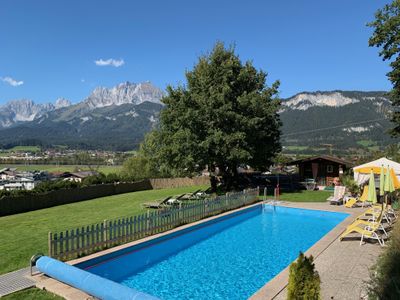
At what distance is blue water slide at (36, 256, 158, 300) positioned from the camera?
5984 mm

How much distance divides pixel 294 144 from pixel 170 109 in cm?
14182

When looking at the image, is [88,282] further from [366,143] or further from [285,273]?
[366,143]

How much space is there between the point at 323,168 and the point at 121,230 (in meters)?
26.9

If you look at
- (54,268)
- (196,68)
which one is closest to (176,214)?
(54,268)

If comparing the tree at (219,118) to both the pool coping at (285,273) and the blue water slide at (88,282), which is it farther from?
the blue water slide at (88,282)

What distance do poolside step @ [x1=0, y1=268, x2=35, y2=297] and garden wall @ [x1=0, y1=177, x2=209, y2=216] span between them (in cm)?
1441

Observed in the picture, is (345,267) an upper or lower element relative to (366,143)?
lower

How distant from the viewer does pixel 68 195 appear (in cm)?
2588

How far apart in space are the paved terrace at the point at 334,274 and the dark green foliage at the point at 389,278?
474 mm

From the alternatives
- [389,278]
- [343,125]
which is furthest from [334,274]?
[343,125]

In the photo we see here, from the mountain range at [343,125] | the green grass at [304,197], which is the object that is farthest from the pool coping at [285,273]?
the mountain range at [343,125]

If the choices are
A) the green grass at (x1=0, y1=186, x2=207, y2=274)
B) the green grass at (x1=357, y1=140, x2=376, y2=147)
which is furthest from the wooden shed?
the green grass at (x1=357, y1=140, x2=376, y2=147)

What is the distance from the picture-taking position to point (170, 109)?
25.7 meters

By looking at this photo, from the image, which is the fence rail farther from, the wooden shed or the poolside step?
the wooden shed
